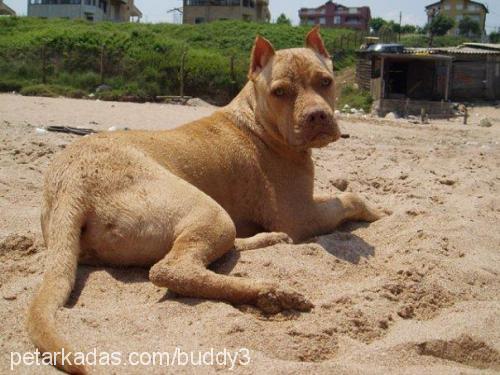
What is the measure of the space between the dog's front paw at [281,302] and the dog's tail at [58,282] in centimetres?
121

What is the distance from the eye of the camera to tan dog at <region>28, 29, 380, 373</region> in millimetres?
3574

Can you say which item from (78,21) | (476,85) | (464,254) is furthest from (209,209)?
(78,21)

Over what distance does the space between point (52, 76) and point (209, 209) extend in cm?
3191

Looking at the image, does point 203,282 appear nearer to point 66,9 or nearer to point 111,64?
point 111,64

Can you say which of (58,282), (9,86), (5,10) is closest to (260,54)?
(58,282)

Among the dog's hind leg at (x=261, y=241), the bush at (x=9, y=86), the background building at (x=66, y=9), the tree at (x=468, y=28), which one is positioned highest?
the tree at (x=468, y=28)

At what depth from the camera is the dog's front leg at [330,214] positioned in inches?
199

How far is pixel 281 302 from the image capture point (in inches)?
137

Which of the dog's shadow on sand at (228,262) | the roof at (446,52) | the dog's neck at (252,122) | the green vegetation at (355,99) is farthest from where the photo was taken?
the green vegetation at (355,99)

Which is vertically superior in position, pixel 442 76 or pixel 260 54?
pixel 442 76

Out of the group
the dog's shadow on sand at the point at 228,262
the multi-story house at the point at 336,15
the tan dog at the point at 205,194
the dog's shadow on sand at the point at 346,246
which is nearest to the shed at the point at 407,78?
the tan dog at the point at 205,194

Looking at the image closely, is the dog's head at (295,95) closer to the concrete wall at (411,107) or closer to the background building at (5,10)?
the concrete wall at (411,107)

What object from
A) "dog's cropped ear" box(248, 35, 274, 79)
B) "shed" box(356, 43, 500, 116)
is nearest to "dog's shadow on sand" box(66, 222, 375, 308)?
"dog's cropped ear" box(248, 35, 274, 79)

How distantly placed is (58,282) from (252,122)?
8.25 ft
